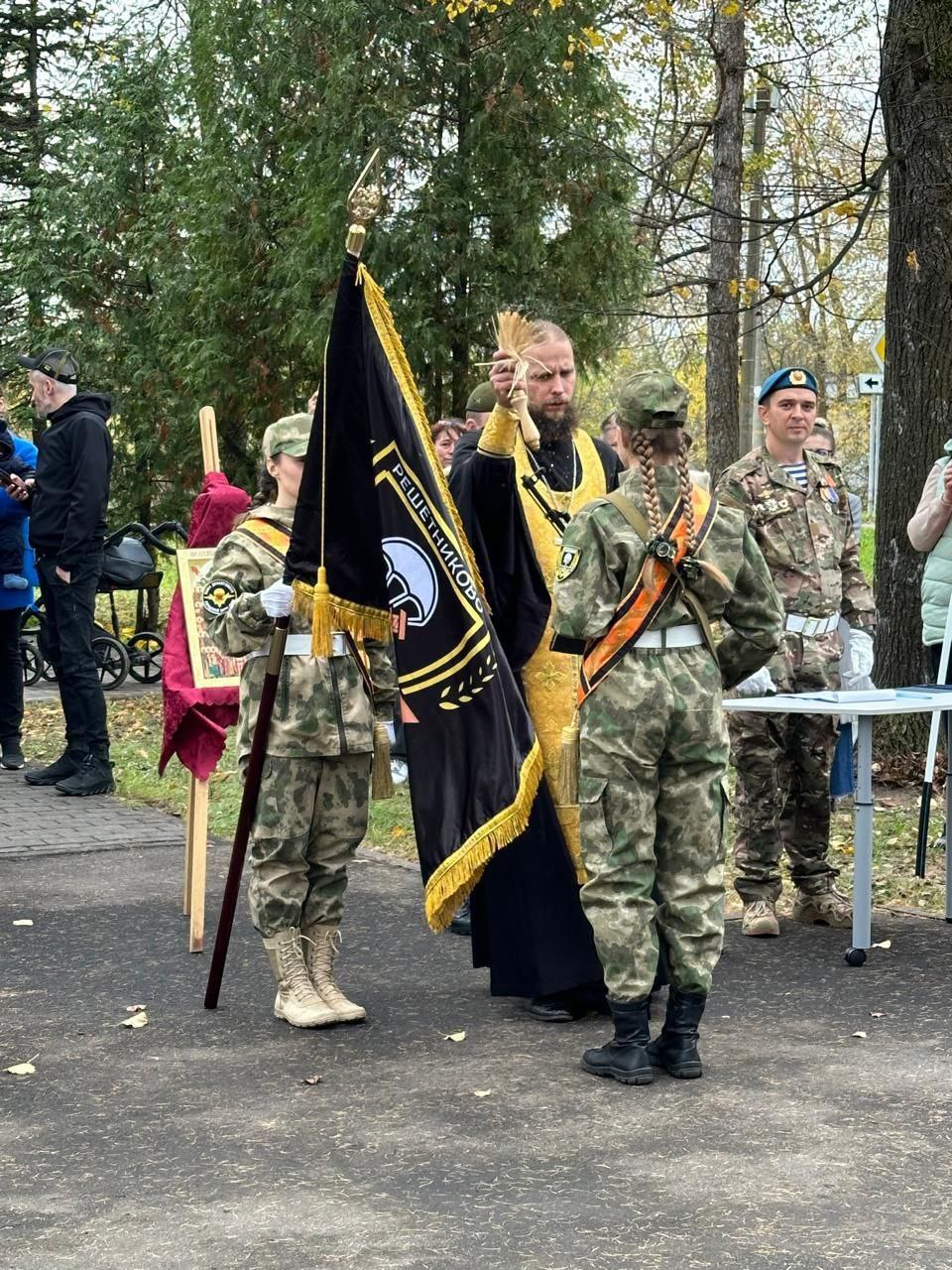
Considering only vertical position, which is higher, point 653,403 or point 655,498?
point 653,403

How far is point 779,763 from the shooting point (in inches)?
286

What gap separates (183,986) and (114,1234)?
7.73 ft

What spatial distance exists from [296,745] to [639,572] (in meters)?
1.30

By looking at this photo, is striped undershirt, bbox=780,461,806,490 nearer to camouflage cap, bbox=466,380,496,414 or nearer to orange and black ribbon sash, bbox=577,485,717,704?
camouflage cap, bbox=466,380,496,414

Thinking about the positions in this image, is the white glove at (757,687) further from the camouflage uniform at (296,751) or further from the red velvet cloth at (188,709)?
the red velvet cloth at (188,709)

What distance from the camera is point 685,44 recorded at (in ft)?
64.2

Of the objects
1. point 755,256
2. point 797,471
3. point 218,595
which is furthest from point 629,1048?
point 755,256

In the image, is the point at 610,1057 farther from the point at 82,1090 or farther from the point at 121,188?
the point at 121,188

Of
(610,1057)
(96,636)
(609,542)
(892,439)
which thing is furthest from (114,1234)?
(96,636)

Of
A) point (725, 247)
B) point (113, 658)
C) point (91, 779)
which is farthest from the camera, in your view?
point (725, 247)

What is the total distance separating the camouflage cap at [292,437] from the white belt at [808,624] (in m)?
2.25

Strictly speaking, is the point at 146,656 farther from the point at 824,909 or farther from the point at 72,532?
the point at 824,909

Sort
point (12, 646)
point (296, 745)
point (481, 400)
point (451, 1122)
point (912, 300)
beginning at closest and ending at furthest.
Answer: point (451, 1122) < point (296, 745) < point (481, 400) < point (912, 300) < point (12, 646)

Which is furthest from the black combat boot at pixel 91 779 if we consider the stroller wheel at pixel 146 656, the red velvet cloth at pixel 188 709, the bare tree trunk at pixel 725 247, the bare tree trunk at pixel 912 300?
the bare tree trunk at pixel 725 247
